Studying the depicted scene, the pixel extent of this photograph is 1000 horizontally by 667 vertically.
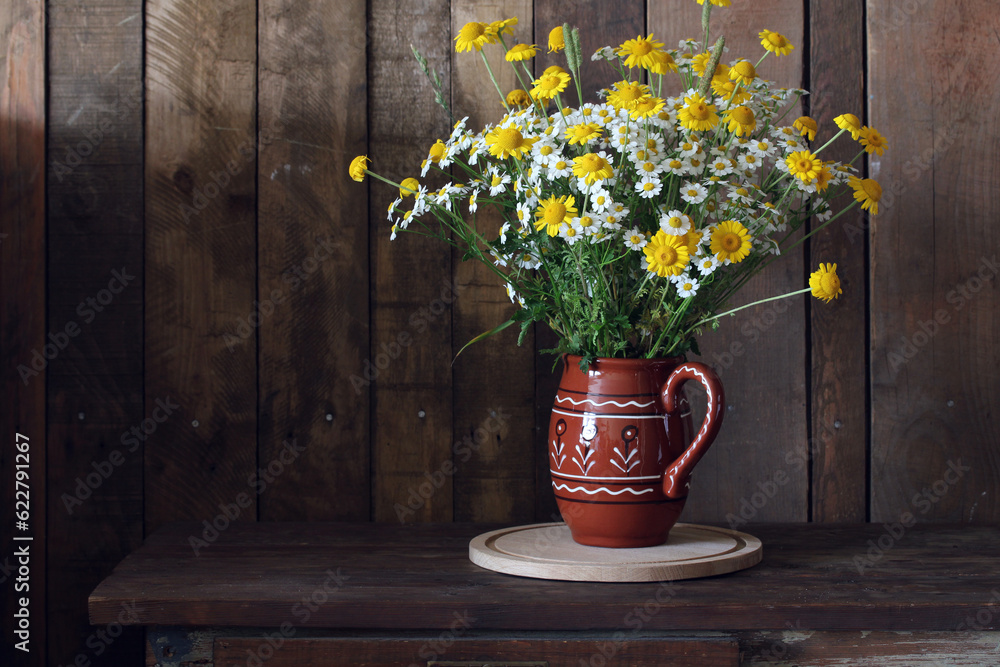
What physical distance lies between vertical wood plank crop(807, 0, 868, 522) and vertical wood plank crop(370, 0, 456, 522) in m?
0.56

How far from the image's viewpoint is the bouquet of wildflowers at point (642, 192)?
87 centimetres

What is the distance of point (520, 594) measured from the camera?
2.76 feet

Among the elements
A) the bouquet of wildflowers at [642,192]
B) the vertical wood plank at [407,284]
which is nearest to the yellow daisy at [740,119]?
the bouquet of wildflowers at [642,192]

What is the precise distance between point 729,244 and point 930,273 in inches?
22.3

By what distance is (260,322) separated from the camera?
49.4 inches

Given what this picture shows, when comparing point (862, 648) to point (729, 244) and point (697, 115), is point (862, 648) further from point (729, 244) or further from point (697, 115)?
point (697, 115)

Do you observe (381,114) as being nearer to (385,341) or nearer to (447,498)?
(385,341)

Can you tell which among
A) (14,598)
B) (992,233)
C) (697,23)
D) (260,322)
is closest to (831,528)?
(992,233)

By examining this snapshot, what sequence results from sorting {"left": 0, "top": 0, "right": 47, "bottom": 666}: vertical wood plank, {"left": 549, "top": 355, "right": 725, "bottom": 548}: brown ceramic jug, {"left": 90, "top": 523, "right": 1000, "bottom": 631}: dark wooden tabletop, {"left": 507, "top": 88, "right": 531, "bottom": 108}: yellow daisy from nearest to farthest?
{"left": 90, "top": 523, "right": 1000, "bottom": 631}: dark wooden tabletop < {"left": 549, "top": 355, "right": 725, "bottom": 548}: brown ceramic jug < {"left": 507, "top": 88, "right": 531, "bottom": 108}: yellow daisy < {"left": 0, "top": 0, "right": 47, "bottom": 666}: vertical wood plank

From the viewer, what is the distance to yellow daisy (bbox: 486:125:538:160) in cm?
91

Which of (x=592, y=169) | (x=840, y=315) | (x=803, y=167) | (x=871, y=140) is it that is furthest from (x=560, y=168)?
(x=840, y=315)

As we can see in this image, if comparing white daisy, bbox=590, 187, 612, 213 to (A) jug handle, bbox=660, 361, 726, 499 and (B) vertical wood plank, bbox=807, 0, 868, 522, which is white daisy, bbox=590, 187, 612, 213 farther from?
(B) vertical wood plank, bbox=807, 0, 868, 522

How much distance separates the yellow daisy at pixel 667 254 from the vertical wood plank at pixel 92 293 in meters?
0.80

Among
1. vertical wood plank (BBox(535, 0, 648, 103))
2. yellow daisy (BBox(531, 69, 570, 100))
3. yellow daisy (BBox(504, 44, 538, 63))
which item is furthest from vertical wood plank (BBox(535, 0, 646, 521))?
yellow daisy (BBox(531, 69, 570, 100))
